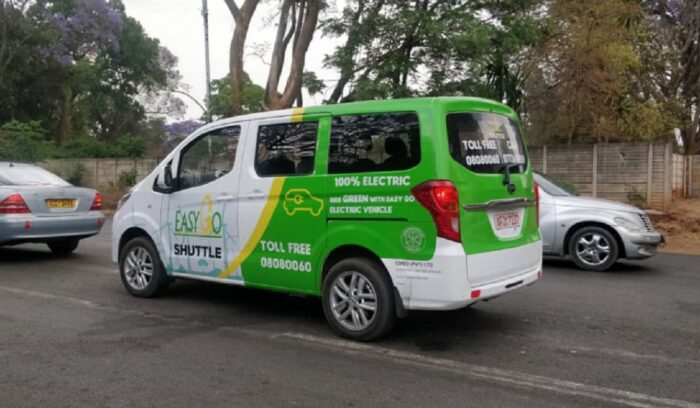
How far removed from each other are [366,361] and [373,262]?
83cm

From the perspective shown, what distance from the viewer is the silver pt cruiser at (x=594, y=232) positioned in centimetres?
888

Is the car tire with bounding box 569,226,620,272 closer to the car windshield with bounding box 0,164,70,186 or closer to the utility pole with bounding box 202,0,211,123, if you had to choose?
the car windshield with bounding box 0,164,70,186

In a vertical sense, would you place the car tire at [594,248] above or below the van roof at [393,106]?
below

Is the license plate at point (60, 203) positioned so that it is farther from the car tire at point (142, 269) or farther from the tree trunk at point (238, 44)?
the tree trunk at point (238, 44)

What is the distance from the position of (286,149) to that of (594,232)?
5232mm

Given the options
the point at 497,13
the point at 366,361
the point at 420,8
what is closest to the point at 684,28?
the point at 497,13

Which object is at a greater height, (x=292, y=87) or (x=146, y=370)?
(x=292, y=87)

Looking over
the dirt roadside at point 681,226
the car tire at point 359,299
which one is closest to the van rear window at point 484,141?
the car tire at point 359,299

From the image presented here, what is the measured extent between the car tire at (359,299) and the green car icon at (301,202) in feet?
1.71

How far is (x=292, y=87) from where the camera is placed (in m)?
18.5

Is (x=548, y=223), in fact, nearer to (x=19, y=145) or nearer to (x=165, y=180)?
(x=165, y=180)

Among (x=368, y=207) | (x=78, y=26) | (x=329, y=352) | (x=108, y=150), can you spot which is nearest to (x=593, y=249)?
(x=368, y=207)

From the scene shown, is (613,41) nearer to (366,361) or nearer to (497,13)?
(497,13)

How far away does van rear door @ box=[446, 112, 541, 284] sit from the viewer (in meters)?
5.01
